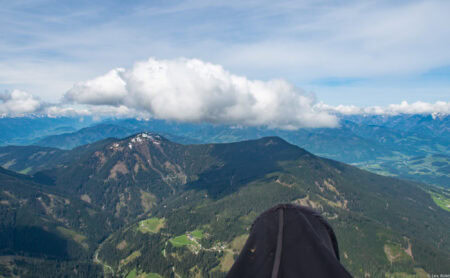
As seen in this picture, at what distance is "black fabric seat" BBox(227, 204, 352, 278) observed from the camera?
646cm

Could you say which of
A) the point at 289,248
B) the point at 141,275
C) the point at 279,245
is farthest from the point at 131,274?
the point at 289,248

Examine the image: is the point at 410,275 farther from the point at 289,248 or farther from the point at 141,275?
the point at 289,248

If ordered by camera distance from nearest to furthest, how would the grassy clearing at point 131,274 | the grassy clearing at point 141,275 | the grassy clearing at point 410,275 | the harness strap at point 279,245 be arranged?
the harness strap at point 279,245 < the grassy clearing at point 410,275 < the grassy clearing at point 141,275 < the grassy clearing at point 131,274

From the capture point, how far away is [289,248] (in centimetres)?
726

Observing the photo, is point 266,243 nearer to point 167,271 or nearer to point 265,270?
point 265,270

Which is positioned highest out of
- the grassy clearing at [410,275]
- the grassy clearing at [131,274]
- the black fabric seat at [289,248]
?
the black fabric seat at [289,248]

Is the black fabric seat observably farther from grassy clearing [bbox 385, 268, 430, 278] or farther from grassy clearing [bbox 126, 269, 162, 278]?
grassy clearing [bbox 385, 268, 430, 278]

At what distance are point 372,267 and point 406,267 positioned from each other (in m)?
24.7

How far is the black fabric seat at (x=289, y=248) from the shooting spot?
6.46m

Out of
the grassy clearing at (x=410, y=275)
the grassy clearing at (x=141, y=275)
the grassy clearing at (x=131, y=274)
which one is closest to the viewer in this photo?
the grassy clearing at (x=410, y=275)

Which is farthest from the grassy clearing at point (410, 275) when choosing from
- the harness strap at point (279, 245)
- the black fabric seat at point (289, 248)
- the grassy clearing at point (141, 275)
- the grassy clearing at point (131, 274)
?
the harness strap at point (279, 245)

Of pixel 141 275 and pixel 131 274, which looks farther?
pixel 131 274

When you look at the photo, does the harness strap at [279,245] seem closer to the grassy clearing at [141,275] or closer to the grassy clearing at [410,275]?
the grassy clearing at [141,275]

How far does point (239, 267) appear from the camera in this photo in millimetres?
7223
